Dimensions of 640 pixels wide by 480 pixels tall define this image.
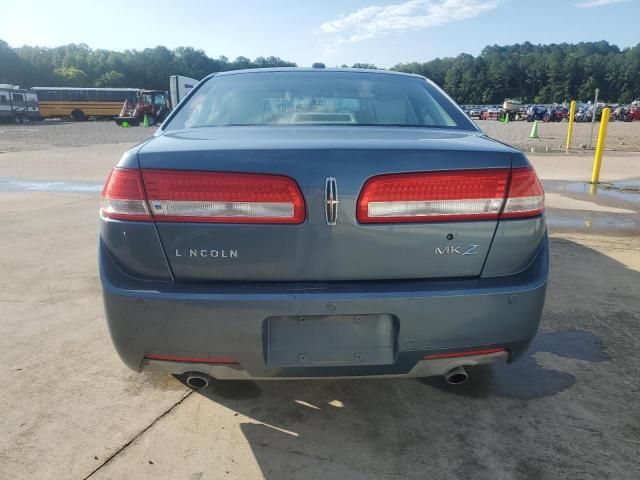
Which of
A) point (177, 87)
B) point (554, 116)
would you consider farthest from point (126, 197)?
point (554, 116)

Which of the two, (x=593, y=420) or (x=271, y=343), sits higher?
(x=271, y=343)

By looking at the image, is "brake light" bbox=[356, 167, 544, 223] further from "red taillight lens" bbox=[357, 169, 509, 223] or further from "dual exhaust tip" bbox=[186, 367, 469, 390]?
"dual exhaust tip" bbox=[186, 367, 469, 390]

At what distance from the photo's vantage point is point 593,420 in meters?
2.32

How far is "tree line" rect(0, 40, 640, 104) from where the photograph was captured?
3196 inches

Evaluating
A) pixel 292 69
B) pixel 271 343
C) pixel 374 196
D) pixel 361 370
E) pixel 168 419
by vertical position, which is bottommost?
pixel 168 419

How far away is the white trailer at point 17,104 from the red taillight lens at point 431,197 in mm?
49524

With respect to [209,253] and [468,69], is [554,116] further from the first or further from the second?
[468,69]

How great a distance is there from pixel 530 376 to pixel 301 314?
160cm

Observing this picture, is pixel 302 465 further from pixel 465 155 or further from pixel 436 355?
pixel 465 155

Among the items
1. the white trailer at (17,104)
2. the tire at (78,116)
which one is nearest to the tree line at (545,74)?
the tire at (78,116)

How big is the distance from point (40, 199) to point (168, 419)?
6772 mm

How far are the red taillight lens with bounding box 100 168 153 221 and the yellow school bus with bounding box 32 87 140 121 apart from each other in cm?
4952

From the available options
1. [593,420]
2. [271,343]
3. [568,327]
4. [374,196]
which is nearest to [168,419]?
[271,343]

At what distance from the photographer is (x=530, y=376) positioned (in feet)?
8.95
